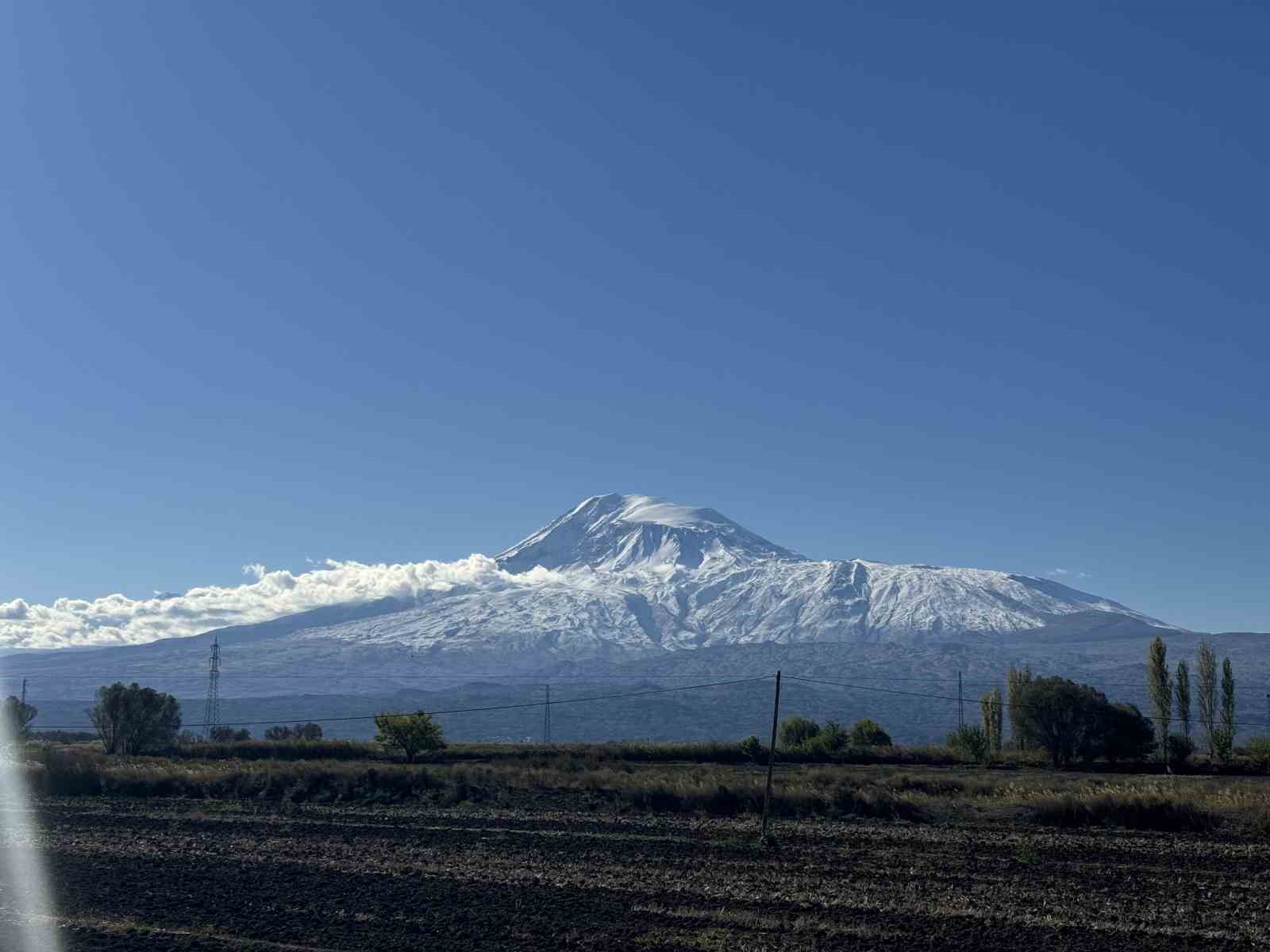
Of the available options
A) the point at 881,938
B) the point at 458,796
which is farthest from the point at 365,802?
the point at 881,938

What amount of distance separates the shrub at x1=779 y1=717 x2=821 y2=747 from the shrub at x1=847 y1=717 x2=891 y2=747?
7.32 feet

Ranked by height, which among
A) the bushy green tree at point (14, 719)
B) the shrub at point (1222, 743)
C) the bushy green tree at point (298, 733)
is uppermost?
the shrub at point (1222, 743)

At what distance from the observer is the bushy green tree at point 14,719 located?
245 feet

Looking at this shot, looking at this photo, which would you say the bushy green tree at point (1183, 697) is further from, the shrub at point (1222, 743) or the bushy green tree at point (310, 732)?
the bushy green tree at point (310, 732)

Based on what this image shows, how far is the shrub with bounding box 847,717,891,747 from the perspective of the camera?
69.9 m

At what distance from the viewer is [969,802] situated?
4019 cm

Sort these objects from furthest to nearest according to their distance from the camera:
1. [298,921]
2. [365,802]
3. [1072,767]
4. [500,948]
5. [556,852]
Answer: [1072,767]
[365,802]
[556,852]
[298,921]
[500,948]

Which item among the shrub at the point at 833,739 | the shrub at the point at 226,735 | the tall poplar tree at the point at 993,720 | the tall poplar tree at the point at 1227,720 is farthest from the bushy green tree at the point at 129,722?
the tall poplar tree at the point at 1227,720

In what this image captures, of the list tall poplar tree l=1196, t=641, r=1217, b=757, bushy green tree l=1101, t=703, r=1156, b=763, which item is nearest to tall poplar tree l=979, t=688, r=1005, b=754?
bushy green tree l=1101, t=703, r=1156, b=763

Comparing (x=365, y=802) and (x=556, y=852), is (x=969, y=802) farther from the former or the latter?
(x=365, y=802)

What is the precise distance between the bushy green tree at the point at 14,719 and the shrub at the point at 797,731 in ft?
149

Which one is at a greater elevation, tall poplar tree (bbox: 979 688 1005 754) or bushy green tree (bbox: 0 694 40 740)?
tall poplar tree (bbox: 979 688 1005 754)

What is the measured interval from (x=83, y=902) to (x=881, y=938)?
592 inches

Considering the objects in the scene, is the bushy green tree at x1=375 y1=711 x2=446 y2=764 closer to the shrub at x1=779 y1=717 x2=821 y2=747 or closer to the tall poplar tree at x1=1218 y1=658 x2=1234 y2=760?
the shrub at x1=779 y1=717 x2=821 y2=747
